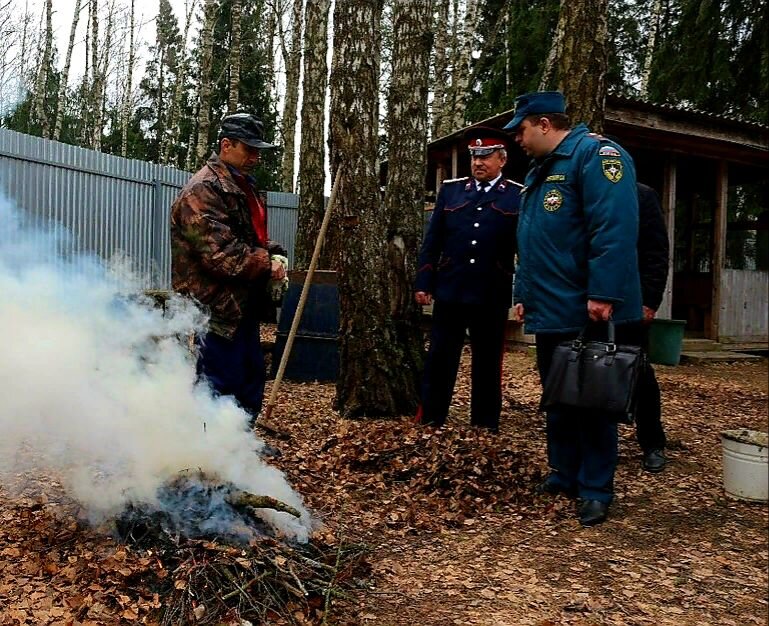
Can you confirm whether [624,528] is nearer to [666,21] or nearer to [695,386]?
[695,386]

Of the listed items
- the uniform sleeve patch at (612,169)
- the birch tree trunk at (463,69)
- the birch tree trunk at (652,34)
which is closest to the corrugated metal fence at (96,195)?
the birch tree trunk at (463,69)

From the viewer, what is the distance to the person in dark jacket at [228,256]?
3.97 metres

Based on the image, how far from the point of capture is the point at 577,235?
3900 millimetres

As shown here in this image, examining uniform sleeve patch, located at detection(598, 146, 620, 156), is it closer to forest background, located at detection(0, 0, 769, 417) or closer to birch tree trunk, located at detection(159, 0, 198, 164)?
forest background, located at detection(0, 0, 769, 417)

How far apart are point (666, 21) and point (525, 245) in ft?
55.1

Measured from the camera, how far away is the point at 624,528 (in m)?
3.81

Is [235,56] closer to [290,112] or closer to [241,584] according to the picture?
[290,112]

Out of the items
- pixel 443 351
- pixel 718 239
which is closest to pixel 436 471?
pixel 443 351

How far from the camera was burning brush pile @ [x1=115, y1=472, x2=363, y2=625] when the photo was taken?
267 centimetres

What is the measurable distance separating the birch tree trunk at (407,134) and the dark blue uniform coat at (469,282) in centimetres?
93

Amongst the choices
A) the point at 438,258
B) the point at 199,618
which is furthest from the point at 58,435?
the point at 438,258

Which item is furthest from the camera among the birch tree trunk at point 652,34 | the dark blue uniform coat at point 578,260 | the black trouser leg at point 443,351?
the birch tree trunk at point 652,34

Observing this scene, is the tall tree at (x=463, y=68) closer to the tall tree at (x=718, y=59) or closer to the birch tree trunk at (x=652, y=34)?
the tall tree at (x=718, y=59)

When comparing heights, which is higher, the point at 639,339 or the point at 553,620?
the point at 639,339
